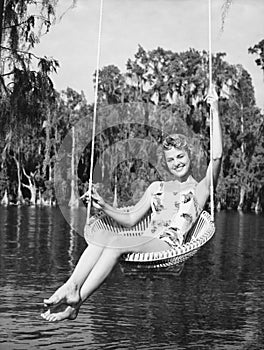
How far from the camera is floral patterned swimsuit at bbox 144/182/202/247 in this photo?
6414 millimetres

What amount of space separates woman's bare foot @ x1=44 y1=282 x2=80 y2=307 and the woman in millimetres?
32

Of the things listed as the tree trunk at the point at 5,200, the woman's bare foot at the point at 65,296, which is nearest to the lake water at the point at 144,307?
the woman's bare foot at the point at 65,296

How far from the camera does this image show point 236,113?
178 feet

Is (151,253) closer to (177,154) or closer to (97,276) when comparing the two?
(97,276)

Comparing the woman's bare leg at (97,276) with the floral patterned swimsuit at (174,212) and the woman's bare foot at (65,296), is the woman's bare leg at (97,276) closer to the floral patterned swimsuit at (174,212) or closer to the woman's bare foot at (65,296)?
the woman's bare foot at (65,296)

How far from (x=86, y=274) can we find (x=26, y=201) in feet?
177

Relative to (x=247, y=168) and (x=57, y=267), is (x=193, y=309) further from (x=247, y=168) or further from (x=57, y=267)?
(x=247, y=168)

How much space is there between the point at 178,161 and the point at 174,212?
0.36 m

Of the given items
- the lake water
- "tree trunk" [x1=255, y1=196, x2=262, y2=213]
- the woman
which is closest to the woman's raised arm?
the woman

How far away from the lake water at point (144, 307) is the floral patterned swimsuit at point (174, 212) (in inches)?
11.9

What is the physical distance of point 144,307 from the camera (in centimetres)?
1166

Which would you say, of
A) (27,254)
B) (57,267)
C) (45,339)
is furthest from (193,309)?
(27,254)

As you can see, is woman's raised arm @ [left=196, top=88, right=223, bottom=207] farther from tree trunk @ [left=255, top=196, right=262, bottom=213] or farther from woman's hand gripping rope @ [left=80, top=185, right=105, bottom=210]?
tree trunk @ [left=255, top=196, right=262, bottom=213]

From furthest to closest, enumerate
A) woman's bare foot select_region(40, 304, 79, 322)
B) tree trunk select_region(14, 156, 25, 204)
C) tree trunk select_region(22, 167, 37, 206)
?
tree trunk select_region(22, 167, 37, 206) < tree trunk select_region(14, 156, 25, 204) < woman's bare foot select_region(40, 304, 79, 322)
